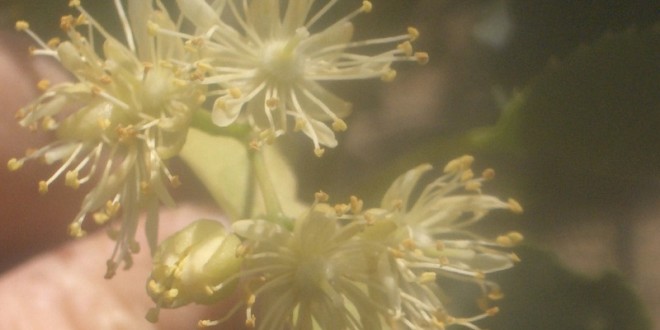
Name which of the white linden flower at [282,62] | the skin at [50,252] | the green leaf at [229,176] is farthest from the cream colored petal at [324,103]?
the skin at [50,252]

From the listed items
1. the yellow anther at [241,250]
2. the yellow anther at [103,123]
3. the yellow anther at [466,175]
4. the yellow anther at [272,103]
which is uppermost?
the yellow anther at [466,175]

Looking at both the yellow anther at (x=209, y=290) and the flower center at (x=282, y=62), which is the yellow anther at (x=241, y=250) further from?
the flower center at (x=282, y=62)

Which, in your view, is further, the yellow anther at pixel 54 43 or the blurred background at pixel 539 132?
the blurred background at pixel 539 132

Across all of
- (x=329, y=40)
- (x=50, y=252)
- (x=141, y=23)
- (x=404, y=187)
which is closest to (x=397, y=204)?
(x=404, y=187)

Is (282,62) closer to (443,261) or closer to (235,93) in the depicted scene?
(235,93)

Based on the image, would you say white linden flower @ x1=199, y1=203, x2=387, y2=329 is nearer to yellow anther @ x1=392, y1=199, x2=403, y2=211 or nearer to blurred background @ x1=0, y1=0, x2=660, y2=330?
yellow anther @ x1=392, y1=199, x2=403, y2=211

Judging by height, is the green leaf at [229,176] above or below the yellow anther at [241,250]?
above

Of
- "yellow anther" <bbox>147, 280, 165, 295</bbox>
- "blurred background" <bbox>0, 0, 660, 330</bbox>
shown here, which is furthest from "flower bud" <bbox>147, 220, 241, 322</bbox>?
"blurred background" <bbox>0, 0, 660, 330</bbox>
